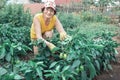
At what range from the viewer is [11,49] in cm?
457

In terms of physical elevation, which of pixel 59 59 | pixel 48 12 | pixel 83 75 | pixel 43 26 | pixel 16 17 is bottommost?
pixel 83 75

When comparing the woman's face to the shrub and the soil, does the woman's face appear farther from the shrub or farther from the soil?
the shrub

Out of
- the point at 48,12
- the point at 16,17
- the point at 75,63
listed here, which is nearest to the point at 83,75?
the point at 75,63

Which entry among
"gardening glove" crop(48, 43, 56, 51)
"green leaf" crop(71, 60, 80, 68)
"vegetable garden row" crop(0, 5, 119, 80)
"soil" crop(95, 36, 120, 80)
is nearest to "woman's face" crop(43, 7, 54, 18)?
"vegetable garden row" crop(0, 5, 119, 80)

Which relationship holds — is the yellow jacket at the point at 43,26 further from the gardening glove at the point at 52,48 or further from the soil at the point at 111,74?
the soil at the point at 111,74

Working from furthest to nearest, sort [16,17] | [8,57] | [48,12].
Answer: [16,17], [48,12], [8,57]

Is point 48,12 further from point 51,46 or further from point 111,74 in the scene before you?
point 111,74

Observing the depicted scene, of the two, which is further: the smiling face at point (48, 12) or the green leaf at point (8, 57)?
the smiling face at point (48, 12)

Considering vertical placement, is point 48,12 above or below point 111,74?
above

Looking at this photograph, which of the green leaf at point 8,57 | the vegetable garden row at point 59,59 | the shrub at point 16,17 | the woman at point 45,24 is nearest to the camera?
the vegetable garden row at point 59,59

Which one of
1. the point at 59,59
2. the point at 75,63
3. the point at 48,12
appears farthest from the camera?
the point at 48,12

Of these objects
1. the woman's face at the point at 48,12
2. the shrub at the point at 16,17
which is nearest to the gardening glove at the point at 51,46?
the woman's face at the point at 48,12

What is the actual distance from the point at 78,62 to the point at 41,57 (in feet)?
2.13

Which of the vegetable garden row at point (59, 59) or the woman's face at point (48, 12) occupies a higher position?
the woman's face at point (48, 12)
